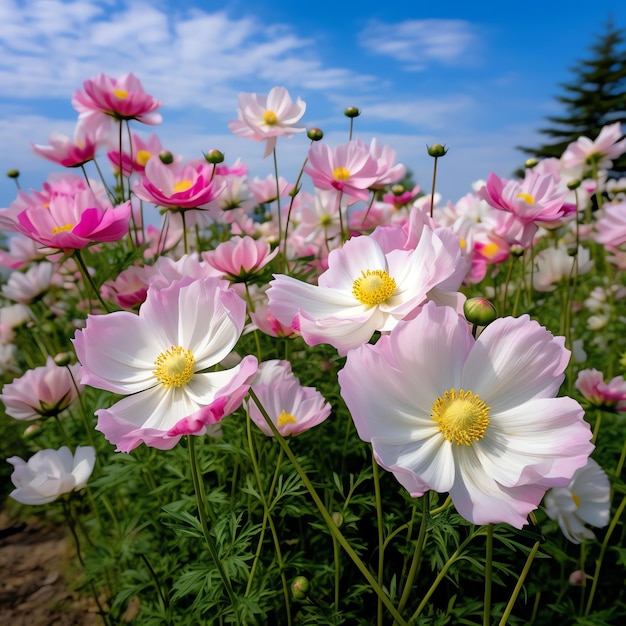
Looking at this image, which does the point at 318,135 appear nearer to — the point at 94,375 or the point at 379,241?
the point at 379,241

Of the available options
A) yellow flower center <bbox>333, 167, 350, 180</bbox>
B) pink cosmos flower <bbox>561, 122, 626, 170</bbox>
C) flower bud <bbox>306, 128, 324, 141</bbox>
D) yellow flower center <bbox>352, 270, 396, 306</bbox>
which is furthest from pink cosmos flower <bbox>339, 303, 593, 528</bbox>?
pink cosmos flower <bbox>561, 122, 626, 170</bbox>

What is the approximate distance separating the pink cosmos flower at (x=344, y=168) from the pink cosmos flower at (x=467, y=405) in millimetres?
892

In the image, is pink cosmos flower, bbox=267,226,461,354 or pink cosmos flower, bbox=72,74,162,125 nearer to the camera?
pink cosmos flower, bbox=267,226,461,354

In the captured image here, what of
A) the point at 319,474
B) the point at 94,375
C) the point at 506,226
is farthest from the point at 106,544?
the point at 506,226

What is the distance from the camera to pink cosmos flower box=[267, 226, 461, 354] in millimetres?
690

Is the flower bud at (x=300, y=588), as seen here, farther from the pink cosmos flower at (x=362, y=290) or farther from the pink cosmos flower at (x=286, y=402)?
the pink cosmos flower at (x=362, y=290)

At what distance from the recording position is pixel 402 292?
793 millimetres

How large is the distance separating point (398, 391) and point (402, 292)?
194 mm

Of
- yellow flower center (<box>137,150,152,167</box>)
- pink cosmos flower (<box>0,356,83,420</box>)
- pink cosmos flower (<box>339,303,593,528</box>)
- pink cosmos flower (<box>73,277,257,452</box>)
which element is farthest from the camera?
yellow flower center (<box>137,150,152,167</box>)

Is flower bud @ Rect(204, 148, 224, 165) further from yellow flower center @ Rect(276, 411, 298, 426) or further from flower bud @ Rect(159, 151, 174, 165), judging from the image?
yellow flower center @ Rect(276, 411, 298, 426)

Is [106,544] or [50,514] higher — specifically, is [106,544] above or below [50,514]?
above

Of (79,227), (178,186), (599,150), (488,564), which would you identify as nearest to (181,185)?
(178,186)

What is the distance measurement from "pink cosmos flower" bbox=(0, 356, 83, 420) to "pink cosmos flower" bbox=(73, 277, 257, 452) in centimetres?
50

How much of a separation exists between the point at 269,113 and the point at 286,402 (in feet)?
3.60
